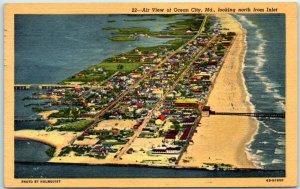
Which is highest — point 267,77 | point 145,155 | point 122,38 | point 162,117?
point 122,38

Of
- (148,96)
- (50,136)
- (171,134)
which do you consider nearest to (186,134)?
(171,134)

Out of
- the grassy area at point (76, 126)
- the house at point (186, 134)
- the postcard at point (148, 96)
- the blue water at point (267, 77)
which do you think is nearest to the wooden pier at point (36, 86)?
the postcard at point (148, 96)

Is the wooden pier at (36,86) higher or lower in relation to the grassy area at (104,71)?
lower

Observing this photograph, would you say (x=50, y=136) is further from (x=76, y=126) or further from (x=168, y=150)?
(x=168, y=150)

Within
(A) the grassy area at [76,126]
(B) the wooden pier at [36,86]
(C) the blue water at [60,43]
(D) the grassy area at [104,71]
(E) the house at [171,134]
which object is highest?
(C) the blue water at [60,43]

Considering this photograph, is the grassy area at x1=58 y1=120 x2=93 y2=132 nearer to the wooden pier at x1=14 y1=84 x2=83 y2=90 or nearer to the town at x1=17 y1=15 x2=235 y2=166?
the town at x1=17 y1=15 x2=235 y2=166

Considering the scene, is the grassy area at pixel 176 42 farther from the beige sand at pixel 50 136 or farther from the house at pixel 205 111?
the beige sand at pixel 50 136
